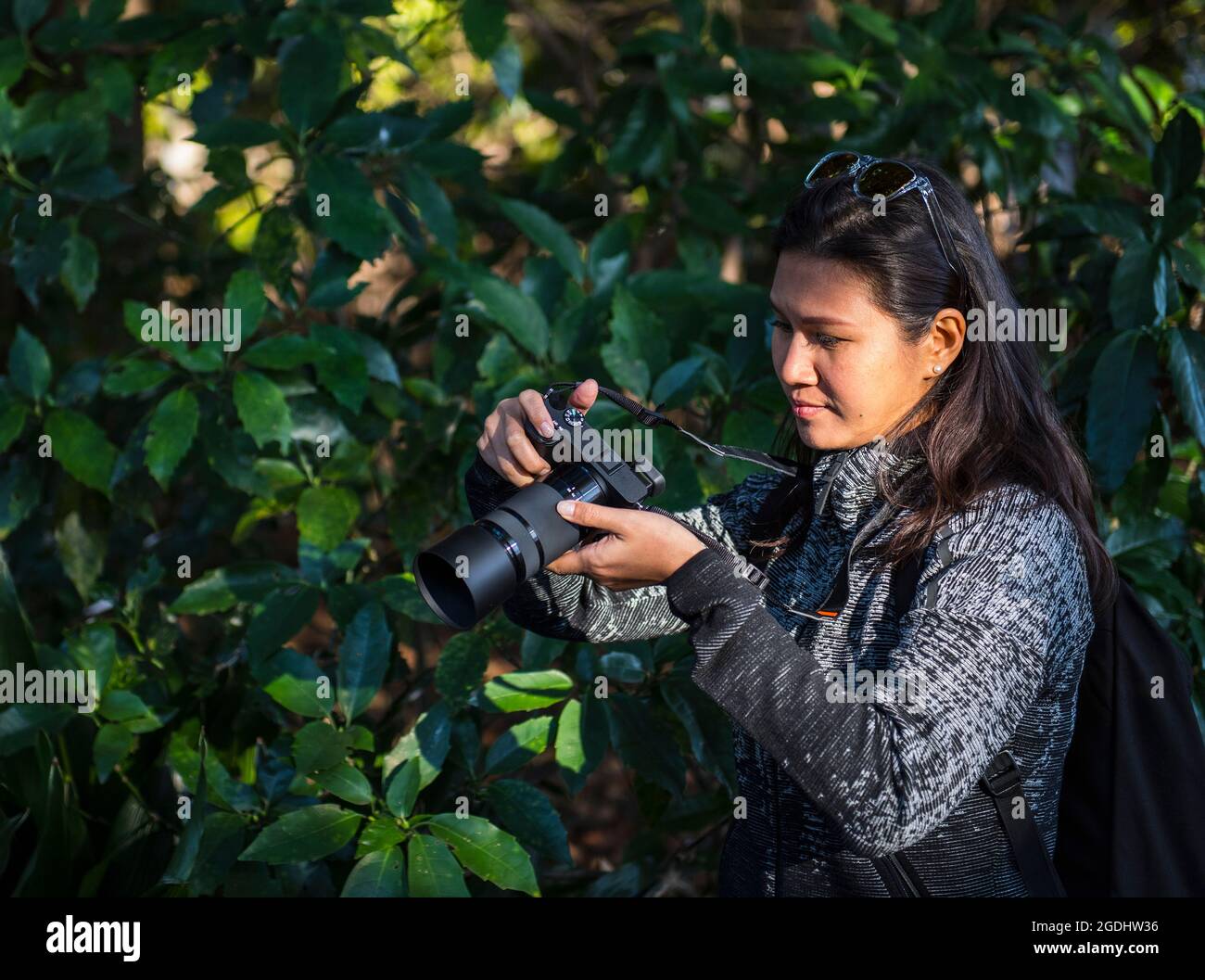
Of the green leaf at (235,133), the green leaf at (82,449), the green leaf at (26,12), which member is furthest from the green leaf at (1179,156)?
the green leaf at (26,12)

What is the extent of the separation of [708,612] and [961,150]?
8.83 ft

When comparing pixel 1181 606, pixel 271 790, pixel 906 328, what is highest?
pixel 906 328

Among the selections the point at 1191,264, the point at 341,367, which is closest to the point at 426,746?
the point at 341,367

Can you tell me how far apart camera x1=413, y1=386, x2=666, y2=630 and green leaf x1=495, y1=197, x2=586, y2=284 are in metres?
1.27

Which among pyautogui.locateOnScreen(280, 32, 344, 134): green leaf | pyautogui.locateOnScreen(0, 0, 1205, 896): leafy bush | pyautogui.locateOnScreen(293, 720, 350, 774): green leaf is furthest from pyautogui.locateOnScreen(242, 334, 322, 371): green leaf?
pyautogui.locateOnScreen(293, 720, 350, 774): green leaf

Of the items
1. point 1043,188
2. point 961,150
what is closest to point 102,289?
point 961,150

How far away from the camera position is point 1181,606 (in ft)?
7.89

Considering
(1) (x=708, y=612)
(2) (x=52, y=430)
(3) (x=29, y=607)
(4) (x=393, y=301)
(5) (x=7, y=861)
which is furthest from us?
(3) (x=29, y=607)

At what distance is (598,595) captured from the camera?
1822mm

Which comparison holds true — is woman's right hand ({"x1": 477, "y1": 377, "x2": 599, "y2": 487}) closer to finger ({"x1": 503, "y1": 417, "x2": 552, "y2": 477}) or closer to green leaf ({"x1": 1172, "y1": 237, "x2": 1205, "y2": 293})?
finger ({"x1": 503, "y1": 417, "x2": 552, "y2": 477})

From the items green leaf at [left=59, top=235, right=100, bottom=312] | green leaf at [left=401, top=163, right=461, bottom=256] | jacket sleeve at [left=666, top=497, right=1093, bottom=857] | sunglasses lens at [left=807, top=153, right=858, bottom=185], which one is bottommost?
jacket sleeve at [left=666, top=497, right=1093, bottom=857]

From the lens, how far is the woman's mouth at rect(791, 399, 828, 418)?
156 cm

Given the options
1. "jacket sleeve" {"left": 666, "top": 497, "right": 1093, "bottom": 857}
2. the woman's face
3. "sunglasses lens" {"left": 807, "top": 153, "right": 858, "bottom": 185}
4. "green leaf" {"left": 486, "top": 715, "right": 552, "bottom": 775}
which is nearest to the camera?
"jacket sleeve" {"left": 666, "top": 497, "right": 1093, "bottom": 857}

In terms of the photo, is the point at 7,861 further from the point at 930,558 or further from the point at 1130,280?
the point at 1130,280
